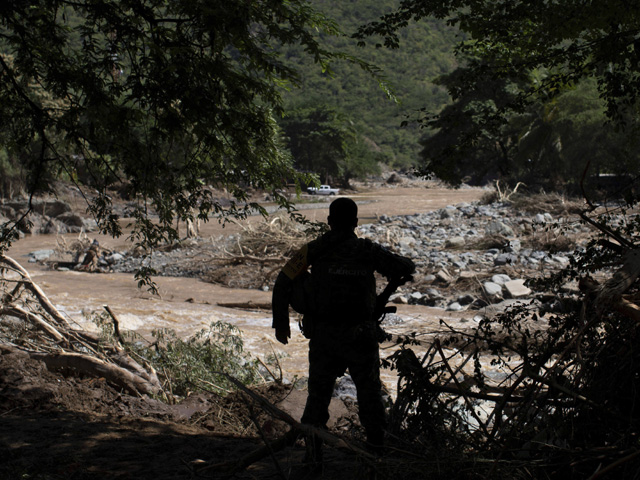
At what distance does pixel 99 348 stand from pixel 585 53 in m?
4.91

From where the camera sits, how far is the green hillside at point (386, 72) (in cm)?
9275

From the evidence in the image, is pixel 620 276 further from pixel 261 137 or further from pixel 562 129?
pixel 562 129

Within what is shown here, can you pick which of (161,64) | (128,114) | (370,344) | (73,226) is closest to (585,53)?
(370,344)

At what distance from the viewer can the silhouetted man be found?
3.12m

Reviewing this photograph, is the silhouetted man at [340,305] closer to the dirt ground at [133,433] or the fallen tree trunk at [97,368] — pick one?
the dirt ground at [133,433]

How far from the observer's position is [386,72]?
106 m

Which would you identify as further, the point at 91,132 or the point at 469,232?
the point at 469,232

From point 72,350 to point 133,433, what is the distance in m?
1.87

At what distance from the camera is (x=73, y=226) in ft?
87.5

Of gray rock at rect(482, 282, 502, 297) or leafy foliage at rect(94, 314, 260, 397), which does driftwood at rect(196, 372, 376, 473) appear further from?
gray rock at rect(482, 282, 502, 297)

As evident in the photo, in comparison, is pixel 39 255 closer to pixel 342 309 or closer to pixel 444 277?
pixel 444 277

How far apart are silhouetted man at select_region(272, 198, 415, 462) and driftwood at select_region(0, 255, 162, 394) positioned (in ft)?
9.28

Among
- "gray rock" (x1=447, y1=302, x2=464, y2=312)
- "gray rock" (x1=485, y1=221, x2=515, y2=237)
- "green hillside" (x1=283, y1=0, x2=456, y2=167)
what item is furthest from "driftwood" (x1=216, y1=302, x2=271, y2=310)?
"green hillside" (x1=283, y1=0, x2=456, y2=167)

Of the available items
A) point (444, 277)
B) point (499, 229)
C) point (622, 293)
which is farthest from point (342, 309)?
point (499, 229)
